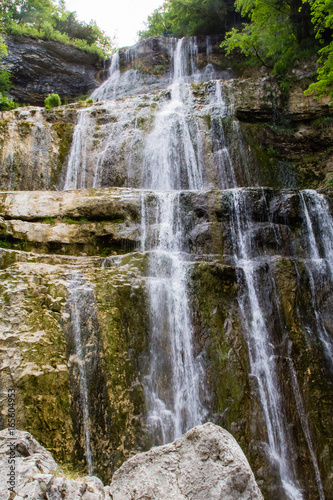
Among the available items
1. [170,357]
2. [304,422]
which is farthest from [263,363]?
[170,357]

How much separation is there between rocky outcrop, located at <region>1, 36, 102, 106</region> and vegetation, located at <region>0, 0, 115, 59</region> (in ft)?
1.49

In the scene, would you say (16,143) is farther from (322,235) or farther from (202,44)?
(202,44)

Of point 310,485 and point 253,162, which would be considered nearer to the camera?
point 310,485

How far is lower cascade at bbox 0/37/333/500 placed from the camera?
564cm

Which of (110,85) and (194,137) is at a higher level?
(110,85)

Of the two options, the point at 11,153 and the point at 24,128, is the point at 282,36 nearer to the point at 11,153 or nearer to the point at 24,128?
the point at 24,128

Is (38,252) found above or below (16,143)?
below

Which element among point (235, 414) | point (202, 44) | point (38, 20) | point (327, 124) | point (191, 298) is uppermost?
point (38, 20)

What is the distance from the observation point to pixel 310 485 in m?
6.16

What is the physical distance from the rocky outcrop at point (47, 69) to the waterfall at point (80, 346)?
17.4 metres

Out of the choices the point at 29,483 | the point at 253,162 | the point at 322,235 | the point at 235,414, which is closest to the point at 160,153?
the point at 253,162

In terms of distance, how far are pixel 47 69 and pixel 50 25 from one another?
2965 millimetres

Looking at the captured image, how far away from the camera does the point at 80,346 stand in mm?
6262

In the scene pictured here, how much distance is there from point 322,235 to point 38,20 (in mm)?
23504
